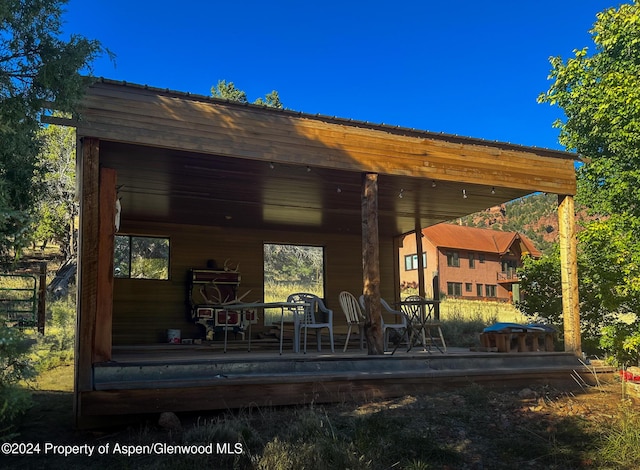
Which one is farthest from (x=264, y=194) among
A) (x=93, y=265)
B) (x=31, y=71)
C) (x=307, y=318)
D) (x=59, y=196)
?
(x=59, y=196)

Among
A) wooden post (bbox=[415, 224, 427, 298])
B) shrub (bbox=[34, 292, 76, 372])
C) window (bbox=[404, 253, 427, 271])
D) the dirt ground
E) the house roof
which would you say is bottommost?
the dirt ground

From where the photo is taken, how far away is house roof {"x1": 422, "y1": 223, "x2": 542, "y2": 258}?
110ft

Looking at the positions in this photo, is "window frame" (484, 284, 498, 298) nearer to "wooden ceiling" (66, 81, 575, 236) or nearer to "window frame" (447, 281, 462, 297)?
"window frame" (447, 281, 462, 297)

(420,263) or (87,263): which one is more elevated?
(420,263)

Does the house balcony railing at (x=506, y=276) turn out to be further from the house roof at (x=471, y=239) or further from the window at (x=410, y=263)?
the window at (x=410, y=263)

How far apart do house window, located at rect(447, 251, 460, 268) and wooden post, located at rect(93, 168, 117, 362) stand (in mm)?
29889

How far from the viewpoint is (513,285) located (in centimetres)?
3644

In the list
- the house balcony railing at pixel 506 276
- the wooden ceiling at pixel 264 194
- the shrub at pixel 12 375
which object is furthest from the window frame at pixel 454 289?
the shrub at pixel 12 375

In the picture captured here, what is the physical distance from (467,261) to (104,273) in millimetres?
31467

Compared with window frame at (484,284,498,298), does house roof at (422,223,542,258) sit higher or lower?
higher

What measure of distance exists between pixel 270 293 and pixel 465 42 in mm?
14999

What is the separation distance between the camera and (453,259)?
112ft

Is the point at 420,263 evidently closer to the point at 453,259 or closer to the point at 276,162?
the point at 276,162

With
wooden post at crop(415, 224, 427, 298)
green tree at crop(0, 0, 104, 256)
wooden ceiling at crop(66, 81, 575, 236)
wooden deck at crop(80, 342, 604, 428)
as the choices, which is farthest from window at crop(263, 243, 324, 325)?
green tree at crop(0, 0, 104, 256)
